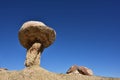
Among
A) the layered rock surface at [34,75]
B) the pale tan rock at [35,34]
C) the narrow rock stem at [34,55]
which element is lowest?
the layered rock surface at [34,75]

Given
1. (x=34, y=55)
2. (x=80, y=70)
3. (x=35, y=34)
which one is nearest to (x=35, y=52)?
(x=34, y=55)

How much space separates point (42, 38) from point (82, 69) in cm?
2377

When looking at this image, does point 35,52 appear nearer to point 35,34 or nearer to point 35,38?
point 35,38

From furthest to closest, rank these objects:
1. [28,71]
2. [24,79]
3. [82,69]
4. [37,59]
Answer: [82,69] → [37,59] → [28,71] → [24,79]

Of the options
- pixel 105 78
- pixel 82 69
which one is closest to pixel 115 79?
pixel 105 78

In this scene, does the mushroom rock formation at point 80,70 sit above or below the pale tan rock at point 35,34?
above

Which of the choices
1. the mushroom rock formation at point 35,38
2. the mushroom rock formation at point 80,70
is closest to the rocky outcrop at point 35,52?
the mushroom rock formation at point 35,38

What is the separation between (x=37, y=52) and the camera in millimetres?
28797

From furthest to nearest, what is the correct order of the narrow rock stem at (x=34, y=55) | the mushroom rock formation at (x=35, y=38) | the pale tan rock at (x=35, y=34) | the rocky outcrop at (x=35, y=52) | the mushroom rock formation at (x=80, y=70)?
the mushroom rock formation at (x=80, y=70)
the pale tan rock at (x=35, y=34)
the mushroom rock formation at (x=35, y=38)
the narrow rock stem at (x=34, y=55)
the rocky outcrop at (x=35, y=52)

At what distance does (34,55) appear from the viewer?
28312 millimetres

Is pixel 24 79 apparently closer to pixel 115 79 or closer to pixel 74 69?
pixel 115 79

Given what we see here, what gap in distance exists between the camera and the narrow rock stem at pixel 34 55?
2770cm

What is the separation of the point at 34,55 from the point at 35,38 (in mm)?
2328

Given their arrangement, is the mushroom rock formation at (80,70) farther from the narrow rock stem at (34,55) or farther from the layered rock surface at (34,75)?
the narrow rock stem at (34,55)
